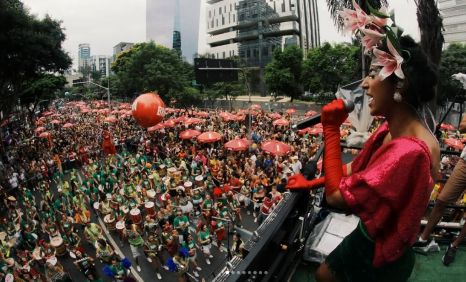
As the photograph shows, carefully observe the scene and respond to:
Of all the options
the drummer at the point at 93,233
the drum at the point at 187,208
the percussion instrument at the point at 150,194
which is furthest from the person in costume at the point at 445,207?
the percussion instrument at the point at 150,194

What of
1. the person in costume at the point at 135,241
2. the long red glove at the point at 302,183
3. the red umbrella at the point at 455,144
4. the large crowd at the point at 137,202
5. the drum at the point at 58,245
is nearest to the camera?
the long red glove at the point at 302,183

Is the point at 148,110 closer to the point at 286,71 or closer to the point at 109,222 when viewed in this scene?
the point at 109,222

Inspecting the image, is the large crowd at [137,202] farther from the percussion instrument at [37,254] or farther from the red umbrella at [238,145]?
the red umbrella at [238,145]

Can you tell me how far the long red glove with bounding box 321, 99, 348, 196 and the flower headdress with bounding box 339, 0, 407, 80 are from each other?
0.84ft

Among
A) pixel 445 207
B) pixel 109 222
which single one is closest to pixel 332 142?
pixel 445 207

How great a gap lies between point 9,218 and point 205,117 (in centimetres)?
1971

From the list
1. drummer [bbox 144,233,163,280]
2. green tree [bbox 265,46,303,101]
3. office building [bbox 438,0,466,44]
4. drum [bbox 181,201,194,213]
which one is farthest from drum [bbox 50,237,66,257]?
office building [bbox 438,0,466,44]

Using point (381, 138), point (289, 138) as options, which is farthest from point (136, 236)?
point (289, 138)

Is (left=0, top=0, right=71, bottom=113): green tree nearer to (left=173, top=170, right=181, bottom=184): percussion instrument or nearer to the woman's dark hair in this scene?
(left=173, top=170, right=181, bottom=184): percussion instrument

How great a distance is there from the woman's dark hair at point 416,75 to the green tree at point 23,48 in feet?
61.1

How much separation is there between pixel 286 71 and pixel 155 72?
17.0 m

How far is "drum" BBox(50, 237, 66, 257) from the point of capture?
10516 mm

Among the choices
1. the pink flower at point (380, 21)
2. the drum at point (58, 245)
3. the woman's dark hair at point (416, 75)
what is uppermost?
the pink flower at point (380, 21)

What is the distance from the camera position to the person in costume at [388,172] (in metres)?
1.44
